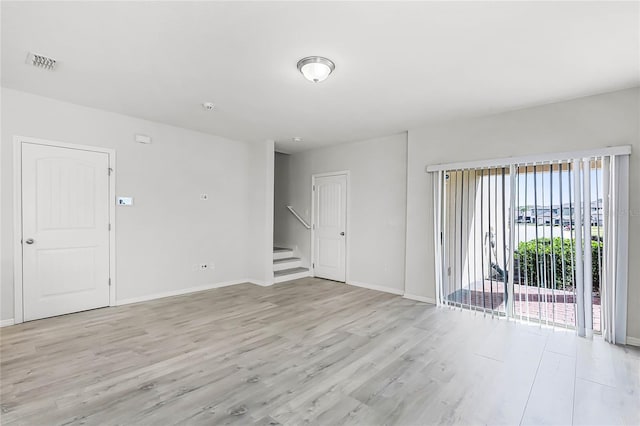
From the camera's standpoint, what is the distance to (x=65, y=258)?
3975mm

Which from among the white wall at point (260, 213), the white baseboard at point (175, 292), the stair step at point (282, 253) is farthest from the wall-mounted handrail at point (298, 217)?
the white baseboard at point (175, 292)

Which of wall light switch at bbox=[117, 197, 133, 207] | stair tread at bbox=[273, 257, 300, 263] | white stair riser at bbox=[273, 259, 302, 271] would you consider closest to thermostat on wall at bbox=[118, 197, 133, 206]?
wall light switch at bbox=[117, 197, 133, 207]

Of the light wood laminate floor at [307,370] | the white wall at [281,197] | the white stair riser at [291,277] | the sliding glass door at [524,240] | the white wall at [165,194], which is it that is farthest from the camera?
the white wall at [281,197]

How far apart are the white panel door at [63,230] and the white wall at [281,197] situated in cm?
366

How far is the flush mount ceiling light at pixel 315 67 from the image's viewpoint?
2711 mm

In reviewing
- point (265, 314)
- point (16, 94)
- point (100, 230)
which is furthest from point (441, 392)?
point (16, 94)

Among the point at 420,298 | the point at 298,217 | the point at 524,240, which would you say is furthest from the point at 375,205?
the point at 524,240

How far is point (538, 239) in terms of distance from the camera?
12.2 ft

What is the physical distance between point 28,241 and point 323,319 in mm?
3665

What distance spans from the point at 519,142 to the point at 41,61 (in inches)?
204

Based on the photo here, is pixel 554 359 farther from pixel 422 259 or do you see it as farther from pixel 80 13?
pixel 80 13

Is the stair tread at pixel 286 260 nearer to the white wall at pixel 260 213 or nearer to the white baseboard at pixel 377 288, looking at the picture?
the white wall at pixel 260 213

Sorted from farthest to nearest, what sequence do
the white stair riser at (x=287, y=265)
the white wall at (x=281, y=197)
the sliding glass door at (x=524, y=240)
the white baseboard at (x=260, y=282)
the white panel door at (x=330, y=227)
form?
the white wall at (x=281, y=197) → the white stair riser at (x=287, y=265) → the white panel door at (x=330, y=227) → the white baseboard at (x=260, y=282) → the sliding glass door at (x=524, y=240)

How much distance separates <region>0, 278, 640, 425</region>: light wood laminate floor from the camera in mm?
2074
